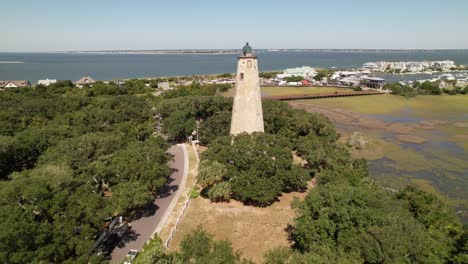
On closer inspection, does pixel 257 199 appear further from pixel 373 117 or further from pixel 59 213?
pixel 373 117

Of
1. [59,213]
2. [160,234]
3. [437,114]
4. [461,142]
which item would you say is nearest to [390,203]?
[160,234]

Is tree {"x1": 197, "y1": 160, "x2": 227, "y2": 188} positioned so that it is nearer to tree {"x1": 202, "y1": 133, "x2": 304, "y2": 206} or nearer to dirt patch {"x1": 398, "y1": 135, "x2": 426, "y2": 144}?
tree {"x1": 202, "y1": 133, "x2": 304, "y2": 206}

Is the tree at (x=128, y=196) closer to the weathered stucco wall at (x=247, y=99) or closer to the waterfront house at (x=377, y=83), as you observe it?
the weathered stucco wall at (x=247, y=99)

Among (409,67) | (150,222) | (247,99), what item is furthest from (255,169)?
(409,67)

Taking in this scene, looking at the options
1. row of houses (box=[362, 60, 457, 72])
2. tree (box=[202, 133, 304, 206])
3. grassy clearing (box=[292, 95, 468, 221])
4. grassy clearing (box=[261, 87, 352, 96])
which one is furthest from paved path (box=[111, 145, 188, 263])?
row of houses (box=[362, 60, 457, 72])

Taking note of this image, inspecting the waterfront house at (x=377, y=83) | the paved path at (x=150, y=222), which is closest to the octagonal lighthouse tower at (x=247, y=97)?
the paved path at (x=150, y=222)
